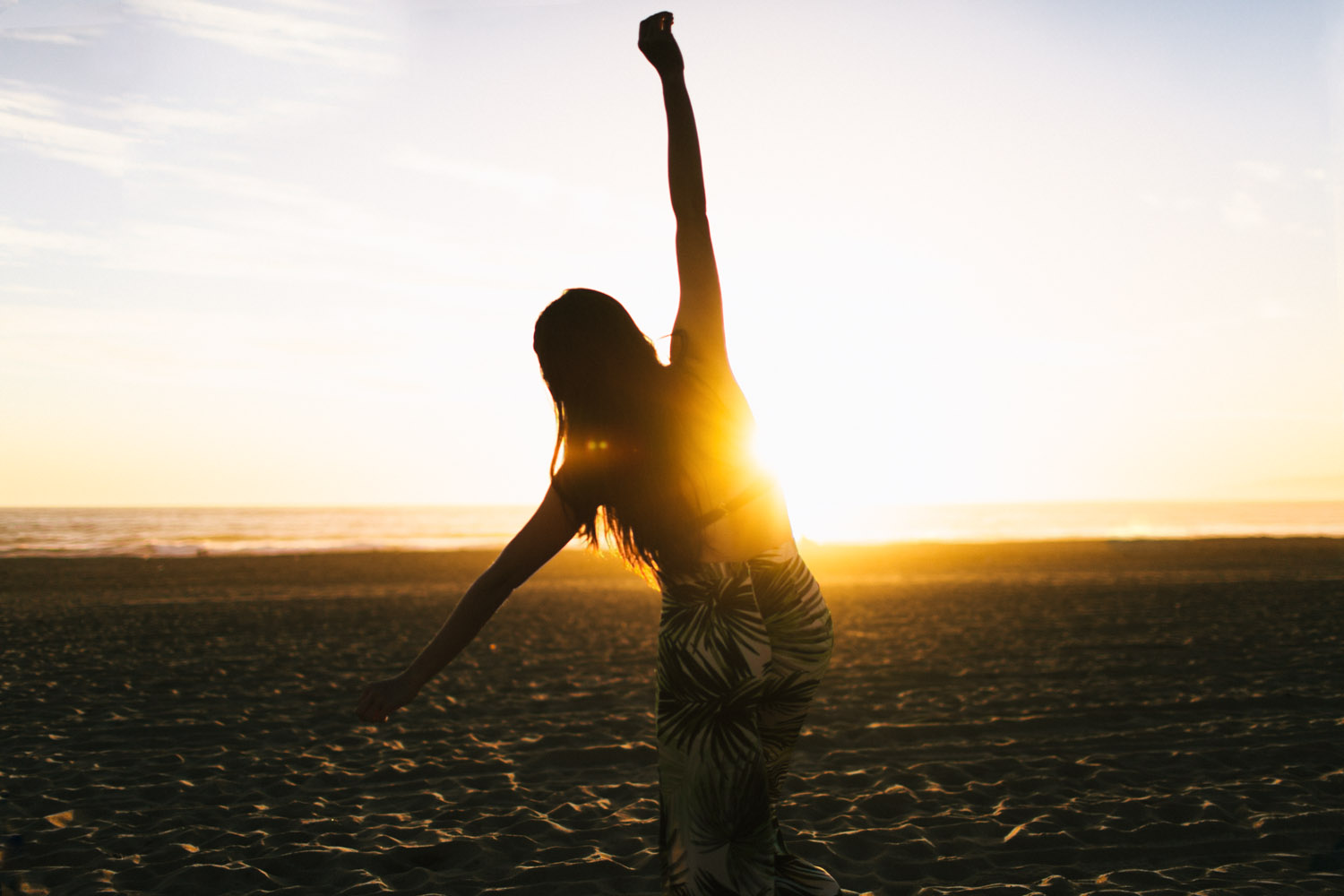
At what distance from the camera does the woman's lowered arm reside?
1.93 metres

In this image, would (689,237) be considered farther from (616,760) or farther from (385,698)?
(616,760)

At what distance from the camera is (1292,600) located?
551 inches

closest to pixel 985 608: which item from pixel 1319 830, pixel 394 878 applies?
pixel 1319 830

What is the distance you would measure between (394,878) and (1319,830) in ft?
15.7

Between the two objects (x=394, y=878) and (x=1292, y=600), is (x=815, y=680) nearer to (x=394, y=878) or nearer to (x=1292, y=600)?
(x=394, y=878)

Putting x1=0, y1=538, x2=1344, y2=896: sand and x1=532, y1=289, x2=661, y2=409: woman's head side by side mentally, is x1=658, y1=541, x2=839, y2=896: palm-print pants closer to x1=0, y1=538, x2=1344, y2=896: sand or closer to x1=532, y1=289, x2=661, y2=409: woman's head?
x1=532, y1=289, x2=661, y2=409: woman's head

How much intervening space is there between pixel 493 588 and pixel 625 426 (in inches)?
19.6

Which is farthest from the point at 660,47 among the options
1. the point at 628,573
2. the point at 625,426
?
the point at 628,573

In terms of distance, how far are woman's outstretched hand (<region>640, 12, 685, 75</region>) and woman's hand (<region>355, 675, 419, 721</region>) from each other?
173 cm

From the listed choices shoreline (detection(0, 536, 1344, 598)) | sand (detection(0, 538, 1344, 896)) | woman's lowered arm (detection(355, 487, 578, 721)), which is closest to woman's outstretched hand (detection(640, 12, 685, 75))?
woman's lowered arm (detection(355, 487, 578, 721))

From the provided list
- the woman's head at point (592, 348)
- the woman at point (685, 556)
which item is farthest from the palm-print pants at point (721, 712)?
the woman's head at point (592, 348)

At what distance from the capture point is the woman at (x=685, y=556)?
75.1 inches

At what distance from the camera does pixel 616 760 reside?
19.5 feet

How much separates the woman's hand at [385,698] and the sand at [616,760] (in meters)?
2.33
